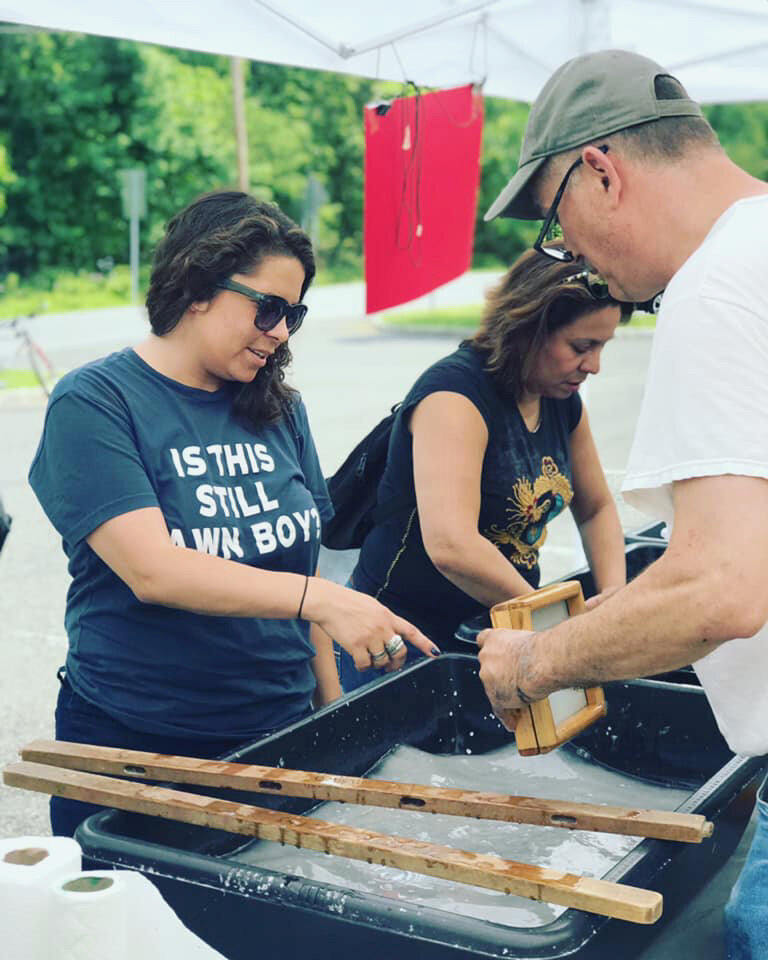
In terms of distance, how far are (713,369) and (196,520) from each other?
37.1 inches

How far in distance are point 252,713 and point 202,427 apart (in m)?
0.48

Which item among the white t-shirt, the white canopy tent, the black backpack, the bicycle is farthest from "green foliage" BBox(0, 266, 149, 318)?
the white t-shirt

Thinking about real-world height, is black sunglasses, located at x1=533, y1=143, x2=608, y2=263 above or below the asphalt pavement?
above

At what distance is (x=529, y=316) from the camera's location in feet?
8.45

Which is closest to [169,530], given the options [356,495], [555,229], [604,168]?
[555,229]

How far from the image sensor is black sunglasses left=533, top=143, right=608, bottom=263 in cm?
156

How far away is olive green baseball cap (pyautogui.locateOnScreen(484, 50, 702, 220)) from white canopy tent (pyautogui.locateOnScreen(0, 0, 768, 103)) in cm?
160

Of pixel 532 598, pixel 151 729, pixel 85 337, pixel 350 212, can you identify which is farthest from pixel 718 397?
pixel 350 212

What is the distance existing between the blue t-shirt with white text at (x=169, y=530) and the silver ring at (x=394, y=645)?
18 centimetres

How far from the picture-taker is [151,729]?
6.42 ft

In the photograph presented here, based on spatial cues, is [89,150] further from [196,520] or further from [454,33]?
[196,520]

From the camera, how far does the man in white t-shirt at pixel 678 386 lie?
1296 millimetres

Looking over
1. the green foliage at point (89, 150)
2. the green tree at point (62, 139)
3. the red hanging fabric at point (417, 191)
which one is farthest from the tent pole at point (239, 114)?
the red hanging fabric at point (417, 191)

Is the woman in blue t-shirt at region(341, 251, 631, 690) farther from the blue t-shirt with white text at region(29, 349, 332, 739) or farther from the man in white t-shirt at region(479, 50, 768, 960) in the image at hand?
the man in white t-shirt at region(479, 50, 768, 960)
